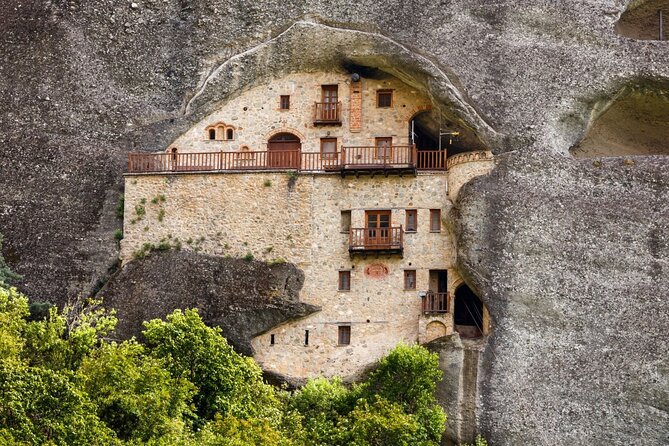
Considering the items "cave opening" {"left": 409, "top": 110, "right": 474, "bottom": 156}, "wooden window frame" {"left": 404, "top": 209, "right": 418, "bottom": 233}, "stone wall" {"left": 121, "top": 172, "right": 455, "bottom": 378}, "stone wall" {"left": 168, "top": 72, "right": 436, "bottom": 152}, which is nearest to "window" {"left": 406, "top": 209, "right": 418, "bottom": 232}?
"wooden window frame" {"left": 404, "top": 209, "right": 418, "bottom": 233}

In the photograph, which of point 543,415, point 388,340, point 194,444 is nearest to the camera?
point 194,444

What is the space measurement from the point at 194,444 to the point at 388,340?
41.2 feet

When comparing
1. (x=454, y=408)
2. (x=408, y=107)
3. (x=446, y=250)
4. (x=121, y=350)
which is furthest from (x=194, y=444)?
(x=408, y=107)

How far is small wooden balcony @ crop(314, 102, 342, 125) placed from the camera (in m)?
67.0

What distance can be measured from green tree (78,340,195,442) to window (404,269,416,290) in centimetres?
1305

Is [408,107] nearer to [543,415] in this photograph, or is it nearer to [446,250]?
[446,250]

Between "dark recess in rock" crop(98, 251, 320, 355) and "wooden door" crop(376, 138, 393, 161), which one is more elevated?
"wooden door" crop(376, 138, 393, 161)

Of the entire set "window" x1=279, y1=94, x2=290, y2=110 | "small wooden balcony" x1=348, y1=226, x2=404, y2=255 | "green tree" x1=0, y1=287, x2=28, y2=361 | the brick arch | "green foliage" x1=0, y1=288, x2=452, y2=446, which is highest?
"window" x1=279, y1=94, x2=290, y2=110

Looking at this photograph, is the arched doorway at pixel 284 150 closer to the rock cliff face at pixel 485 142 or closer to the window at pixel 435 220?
the rock cliff face at pixel 485 142

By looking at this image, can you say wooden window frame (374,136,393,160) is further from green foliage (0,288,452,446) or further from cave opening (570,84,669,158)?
green foliage (0,288,452,446)

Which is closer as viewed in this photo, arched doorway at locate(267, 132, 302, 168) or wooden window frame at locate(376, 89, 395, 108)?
arched doorway at locate(267, 132, 302, 168)

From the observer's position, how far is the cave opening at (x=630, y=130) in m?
66.1

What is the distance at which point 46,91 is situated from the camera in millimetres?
68375

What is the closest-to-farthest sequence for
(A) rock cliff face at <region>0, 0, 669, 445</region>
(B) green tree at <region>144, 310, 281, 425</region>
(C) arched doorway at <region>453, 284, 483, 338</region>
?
1. (B) green tree at <region>144, 310, 281, 425</region>
2. (A) rock cliff face at <region>0, 0, 669, 445</region>
3. (C) arched doorway at <region>453, 284, 483, 338</region>
